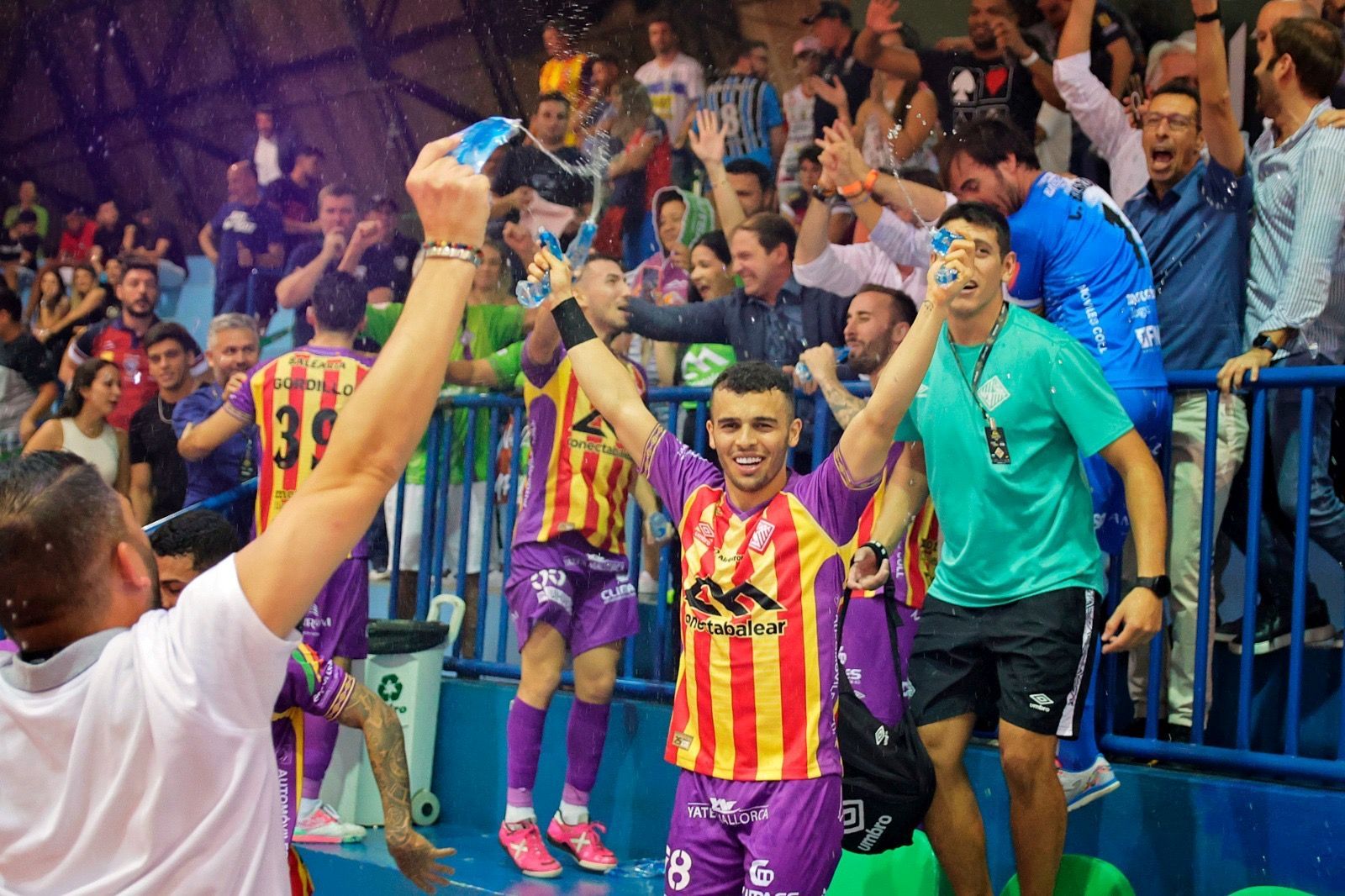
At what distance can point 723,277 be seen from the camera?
21.3 feet

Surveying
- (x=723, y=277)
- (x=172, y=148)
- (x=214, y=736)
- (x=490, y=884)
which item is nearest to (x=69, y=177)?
(x=172, y=148)

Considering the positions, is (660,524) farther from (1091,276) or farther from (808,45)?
(808,45)

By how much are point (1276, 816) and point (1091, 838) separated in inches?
22.6

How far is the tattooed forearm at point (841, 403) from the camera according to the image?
15.9 feet

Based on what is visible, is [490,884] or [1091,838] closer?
[1091,838]

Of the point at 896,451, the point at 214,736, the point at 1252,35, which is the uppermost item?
the point at 1252,35

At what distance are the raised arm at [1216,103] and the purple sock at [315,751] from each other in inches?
158

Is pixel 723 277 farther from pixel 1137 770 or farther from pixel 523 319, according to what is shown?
pixel 1137 770

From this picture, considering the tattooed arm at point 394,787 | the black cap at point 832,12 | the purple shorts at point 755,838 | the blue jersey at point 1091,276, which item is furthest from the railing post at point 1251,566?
the black cap at point 832,12

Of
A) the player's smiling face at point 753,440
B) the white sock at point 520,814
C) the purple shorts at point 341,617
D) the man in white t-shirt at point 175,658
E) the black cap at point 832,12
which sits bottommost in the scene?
the white sock at point 520,814

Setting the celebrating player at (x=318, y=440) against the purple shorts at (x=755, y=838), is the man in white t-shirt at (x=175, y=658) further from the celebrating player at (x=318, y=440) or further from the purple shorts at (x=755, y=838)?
the celebrating player at (x=318, y=440)

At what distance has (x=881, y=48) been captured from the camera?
6.83 meters

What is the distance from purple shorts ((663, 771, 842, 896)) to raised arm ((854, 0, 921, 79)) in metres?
4.14

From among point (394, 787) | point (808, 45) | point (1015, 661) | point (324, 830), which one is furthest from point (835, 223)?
point (394, 787)
